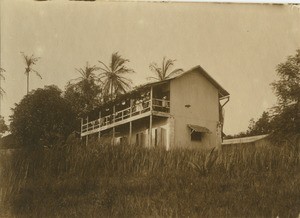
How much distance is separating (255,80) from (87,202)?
9.75 ft

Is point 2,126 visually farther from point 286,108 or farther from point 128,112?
point 286,108

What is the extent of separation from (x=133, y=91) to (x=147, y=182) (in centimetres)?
164

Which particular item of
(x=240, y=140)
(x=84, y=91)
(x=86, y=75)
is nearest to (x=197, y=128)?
(x=240, y=140)

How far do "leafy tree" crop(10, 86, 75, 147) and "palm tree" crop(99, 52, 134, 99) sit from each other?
682mm

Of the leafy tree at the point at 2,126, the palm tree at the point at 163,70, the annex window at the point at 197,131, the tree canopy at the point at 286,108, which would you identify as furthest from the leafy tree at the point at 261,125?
the leafy tree at the point at 2,126

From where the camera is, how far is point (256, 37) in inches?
279

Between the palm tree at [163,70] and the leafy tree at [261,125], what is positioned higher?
the palm tree at [163,70]

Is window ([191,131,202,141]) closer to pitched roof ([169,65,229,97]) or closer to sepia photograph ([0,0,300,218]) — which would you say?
sepia photograph ([0,0,300,218])

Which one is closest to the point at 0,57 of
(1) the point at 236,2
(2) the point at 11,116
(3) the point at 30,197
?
(2) the point at 11,116

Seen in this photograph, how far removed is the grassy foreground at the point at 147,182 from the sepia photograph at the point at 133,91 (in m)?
0.02

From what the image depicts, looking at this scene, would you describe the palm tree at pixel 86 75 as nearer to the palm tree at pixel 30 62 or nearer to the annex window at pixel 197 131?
the palm tree at pixel 30 62

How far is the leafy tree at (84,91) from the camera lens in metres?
7.10

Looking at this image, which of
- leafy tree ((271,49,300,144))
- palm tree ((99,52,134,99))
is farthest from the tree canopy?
palm tree ((99,52,134,99))

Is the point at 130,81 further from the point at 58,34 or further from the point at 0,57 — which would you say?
the point at 0,57
